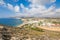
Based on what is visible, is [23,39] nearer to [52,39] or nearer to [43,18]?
[52,39]

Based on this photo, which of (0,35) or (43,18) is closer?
(0,35)

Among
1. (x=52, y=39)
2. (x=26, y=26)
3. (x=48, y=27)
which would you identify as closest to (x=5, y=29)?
→ (x=26, y=26)

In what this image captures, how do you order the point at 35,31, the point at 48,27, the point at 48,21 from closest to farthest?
the point at 35,31 < the point at 48,27 < the point at 48,21

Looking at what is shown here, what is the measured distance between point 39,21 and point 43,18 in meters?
0.61

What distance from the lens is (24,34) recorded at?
9375 mm

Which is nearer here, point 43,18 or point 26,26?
point 26,26

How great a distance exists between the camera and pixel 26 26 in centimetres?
1077

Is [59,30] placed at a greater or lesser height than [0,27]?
lesser

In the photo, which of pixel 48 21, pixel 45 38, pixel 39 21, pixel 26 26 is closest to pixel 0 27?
pixel 26 26

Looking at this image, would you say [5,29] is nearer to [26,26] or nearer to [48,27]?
[26,26]

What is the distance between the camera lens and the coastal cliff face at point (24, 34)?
352 inches

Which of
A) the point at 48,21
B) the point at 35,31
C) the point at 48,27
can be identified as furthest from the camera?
the point at 48,21

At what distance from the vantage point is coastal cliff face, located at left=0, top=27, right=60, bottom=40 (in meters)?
8.94

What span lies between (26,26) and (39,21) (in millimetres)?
1636
